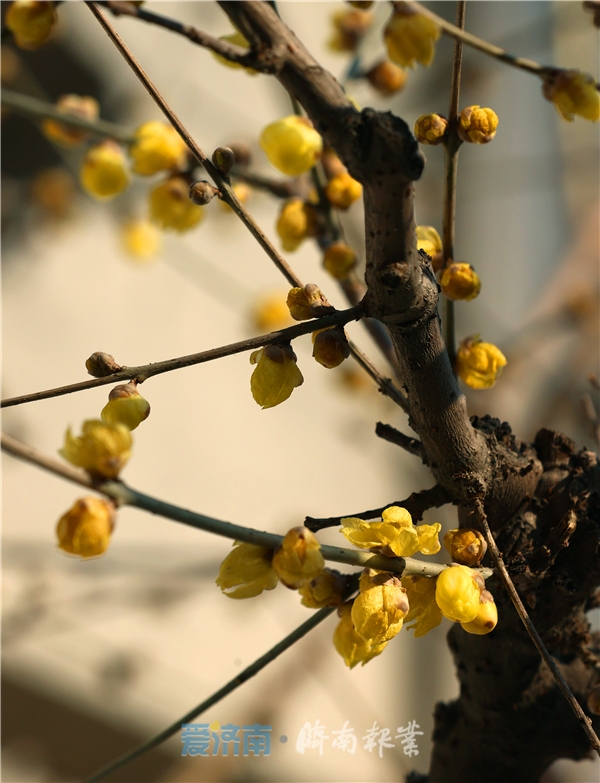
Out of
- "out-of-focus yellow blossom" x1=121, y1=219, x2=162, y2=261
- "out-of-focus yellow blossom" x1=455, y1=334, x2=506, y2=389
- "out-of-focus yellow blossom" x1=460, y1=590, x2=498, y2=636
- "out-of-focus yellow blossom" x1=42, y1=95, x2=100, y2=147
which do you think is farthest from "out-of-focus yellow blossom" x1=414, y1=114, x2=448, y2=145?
"out-of-focus yellow blossom" x1=121, y1=219, x2=162, y2=261

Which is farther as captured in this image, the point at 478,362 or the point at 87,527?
the point at 478,362

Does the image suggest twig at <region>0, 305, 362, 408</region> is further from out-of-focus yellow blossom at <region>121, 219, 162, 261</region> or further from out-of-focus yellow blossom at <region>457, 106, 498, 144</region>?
out-of-focus yellow blossom at <region>121, 219, 162, 261</region>

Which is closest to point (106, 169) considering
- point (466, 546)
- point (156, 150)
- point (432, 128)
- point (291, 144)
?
point (156, 150)

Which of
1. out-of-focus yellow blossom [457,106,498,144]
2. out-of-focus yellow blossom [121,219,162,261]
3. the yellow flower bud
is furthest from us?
out-of-focus yellow blossom [121,219,162,261]

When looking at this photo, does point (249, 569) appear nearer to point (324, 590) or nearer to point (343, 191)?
point (324, 590)

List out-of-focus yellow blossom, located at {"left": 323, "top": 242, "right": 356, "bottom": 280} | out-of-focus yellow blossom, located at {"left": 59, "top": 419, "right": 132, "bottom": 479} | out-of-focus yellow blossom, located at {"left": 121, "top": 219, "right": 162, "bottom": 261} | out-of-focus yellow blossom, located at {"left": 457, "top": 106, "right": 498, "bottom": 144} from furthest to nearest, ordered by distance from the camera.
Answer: out-of-focus yellow blossom, located at {"left": 121, "top": 219, "right": 162, "bottom": 261}, out-of-focus yellow blossom, located at {"left": 323, "top": 242, "right": 356, "bottom": 280}, out-of-focus yellow blossom, located at {"left": 457, "top": 106, "right": 498, "bottom": 144}, out-of-focus yellow blossom, located at {"left": 59, "top": 419, "right": 132, "bottom": 479}

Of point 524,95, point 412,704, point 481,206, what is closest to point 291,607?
point 412,704
